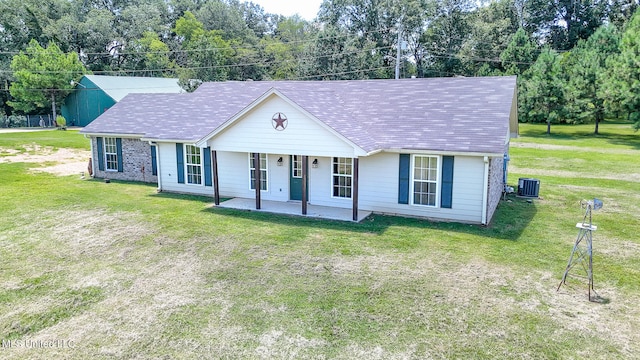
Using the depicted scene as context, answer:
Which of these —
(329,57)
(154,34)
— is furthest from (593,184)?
(154,34)

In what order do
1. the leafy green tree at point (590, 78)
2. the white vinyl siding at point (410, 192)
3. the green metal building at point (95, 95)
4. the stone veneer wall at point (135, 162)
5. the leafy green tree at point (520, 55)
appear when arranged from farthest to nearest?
the leafy green tree at point (520, 55) → the green metal building at point (95, 95) → the leafy green tree at point (590, 78) → the stone veneer wall at point (135, 162) → the white vinyl siding at point (410, 192)

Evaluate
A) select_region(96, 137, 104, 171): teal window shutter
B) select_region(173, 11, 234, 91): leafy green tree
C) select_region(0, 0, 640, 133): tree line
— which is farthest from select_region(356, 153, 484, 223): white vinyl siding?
select_region(173, 11, 234, 91): leafy green tree

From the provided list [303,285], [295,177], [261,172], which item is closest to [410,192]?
[295,177]

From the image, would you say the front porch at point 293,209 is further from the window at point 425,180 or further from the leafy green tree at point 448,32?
the leafy green tree at point 448,32

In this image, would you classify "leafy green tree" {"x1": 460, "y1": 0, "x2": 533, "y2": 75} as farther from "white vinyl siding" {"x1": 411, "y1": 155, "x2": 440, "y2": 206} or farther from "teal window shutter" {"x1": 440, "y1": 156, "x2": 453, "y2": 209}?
"teal window shutter" {"x1": 440, "y1": 156, "x2": 453, "y2": 209}

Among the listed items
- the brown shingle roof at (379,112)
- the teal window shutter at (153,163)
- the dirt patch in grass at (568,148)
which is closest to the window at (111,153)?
the brown shingle roof at (379,112)

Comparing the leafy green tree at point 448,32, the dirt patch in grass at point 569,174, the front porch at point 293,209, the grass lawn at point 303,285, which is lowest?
the grass lawn at point 303,285
